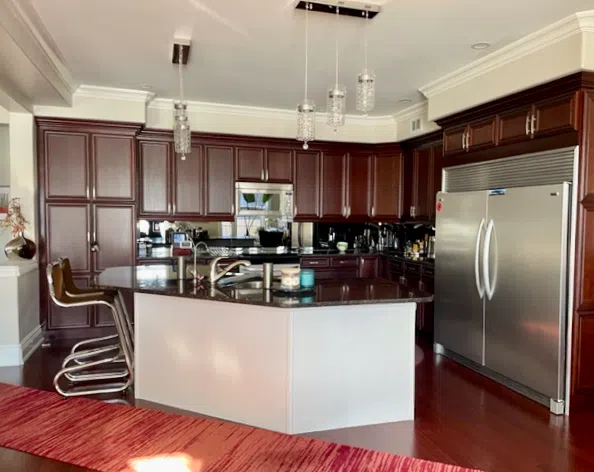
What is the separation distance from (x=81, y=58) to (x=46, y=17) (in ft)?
2.52

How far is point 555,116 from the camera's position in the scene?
317 cm

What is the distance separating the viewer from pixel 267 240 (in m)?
5.71

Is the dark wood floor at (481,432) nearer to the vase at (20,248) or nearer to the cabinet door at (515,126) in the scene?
the vase at (20,248)

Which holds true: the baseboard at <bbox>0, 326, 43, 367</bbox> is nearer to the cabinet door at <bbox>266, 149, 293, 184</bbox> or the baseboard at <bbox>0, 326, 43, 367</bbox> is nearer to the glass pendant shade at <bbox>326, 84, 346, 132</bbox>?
the cabinet door at <bbox>266, 149, 293, 184</bbox>

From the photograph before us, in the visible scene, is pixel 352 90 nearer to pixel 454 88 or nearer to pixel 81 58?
pixel 454 88

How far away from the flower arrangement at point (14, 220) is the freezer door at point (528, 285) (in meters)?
4.19

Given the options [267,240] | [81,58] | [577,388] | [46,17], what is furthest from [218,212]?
[577,388]

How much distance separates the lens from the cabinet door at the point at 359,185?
5805mm

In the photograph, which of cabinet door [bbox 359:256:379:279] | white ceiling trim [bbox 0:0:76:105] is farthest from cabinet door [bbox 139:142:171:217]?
cabinet door [bbox 359:256:379:279]

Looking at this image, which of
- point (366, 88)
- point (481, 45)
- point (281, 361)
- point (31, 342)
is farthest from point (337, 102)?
point (31, 342)

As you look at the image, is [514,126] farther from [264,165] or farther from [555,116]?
[264,165]

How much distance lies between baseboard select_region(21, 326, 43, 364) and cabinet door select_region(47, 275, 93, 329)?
123mm

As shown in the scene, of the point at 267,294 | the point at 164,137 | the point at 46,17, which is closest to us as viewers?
the point at 267,294

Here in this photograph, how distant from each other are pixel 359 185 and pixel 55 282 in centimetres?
378
